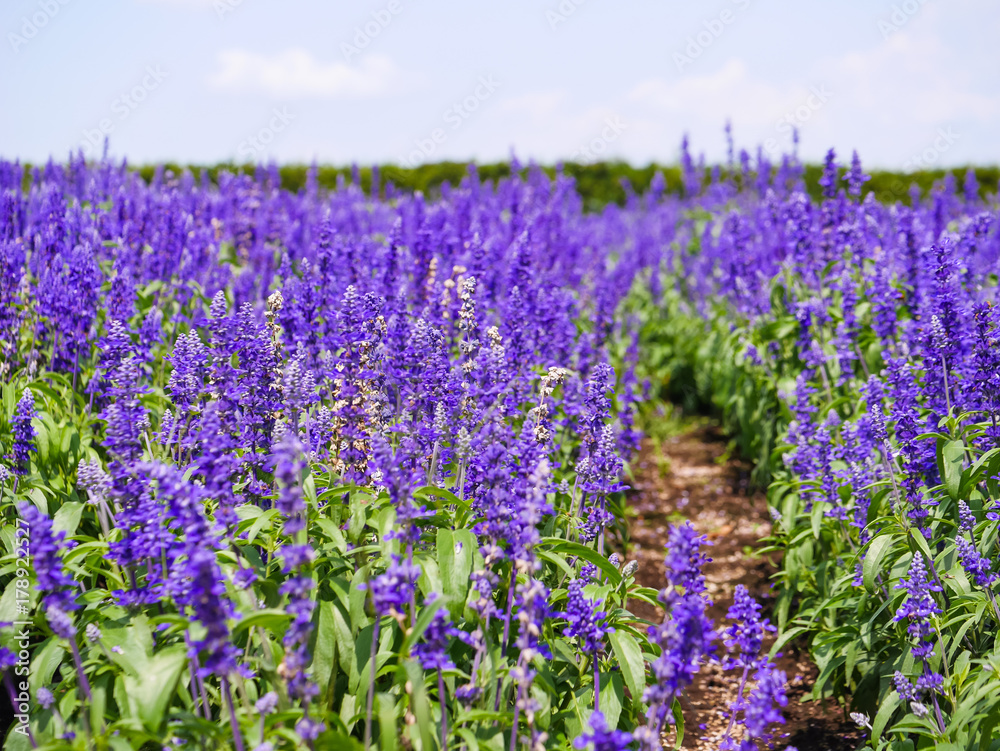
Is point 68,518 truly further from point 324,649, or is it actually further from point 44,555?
point 324,649

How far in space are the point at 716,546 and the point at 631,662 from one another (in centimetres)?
424

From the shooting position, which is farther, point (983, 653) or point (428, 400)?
point (428, 400)

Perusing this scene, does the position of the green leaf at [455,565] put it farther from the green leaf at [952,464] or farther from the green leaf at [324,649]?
the green leaf at [952,464]

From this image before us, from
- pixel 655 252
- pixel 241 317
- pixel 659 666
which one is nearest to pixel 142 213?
pixel 241 317

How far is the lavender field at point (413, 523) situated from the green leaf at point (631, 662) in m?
0.02

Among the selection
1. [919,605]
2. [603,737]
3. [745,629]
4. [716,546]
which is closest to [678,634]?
[745,629]

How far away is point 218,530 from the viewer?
8.41 ft

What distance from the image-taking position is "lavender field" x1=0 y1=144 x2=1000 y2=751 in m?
2.68

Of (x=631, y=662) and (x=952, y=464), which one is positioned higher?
(x=952, y=464)

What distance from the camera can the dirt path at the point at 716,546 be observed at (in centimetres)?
443

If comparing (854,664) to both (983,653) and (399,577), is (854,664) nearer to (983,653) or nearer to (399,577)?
(983,653)

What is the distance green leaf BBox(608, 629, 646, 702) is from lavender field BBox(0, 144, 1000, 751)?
2 centimetres

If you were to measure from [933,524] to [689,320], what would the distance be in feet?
24.2

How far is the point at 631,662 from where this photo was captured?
10.5ft
